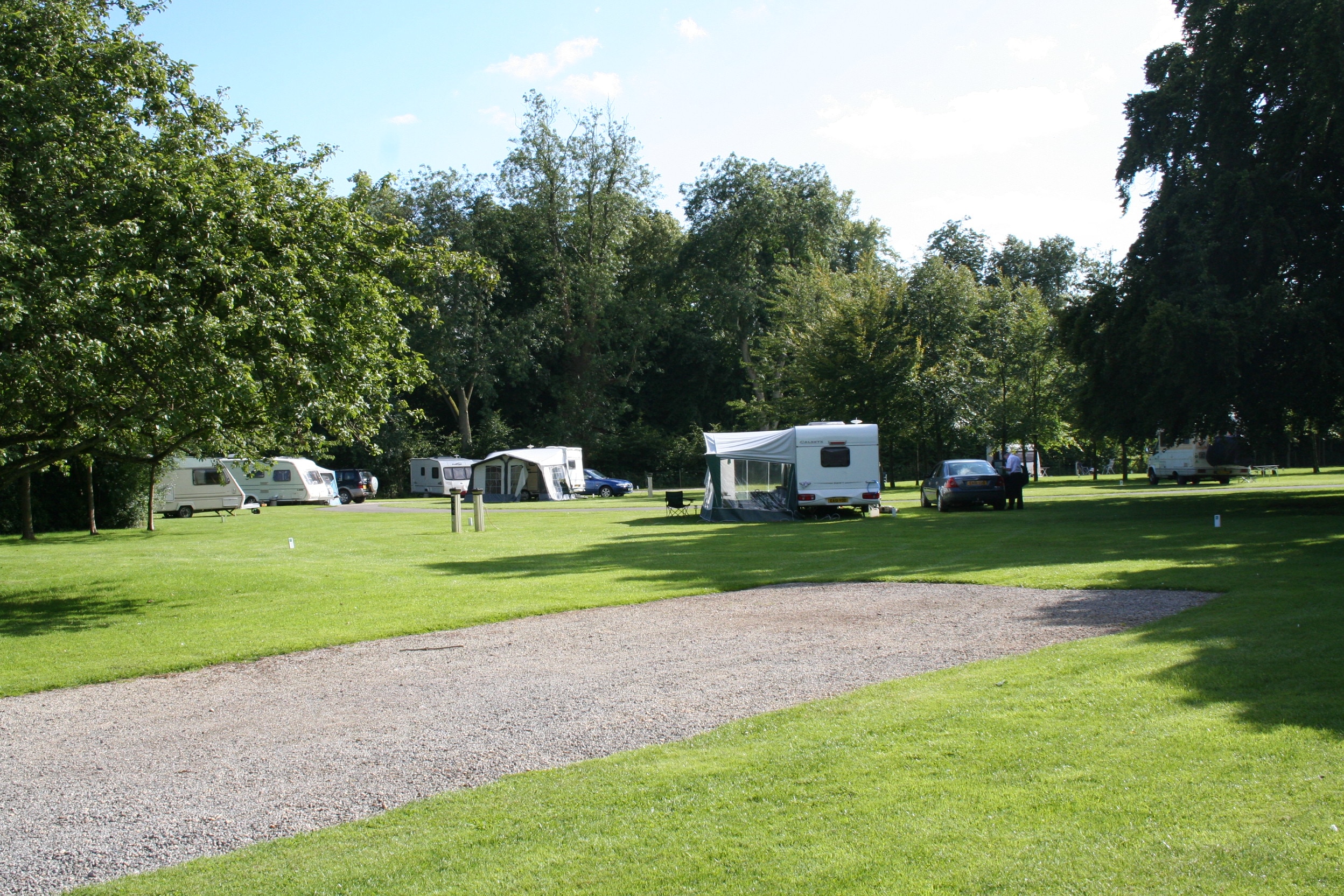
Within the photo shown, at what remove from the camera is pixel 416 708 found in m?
7.37

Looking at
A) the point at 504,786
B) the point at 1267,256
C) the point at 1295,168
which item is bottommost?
the point at 504,786

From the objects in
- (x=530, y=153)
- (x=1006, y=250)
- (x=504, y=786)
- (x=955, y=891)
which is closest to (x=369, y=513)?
(x=530, y=153)

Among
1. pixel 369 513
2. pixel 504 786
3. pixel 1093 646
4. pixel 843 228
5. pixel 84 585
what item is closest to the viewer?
pixel 504 786

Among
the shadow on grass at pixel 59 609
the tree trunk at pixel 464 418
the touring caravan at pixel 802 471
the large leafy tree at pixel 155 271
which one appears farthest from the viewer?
the tree trunk at pixel 464 418

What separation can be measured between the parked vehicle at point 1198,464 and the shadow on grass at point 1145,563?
46.0 feet

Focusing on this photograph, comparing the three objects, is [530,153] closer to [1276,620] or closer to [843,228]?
[843,228]

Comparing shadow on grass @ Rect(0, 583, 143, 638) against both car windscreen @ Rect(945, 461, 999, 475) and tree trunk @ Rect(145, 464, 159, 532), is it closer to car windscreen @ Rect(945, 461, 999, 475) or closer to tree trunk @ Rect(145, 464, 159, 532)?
tree trunk @ Rect(145, 464, 159, 532)

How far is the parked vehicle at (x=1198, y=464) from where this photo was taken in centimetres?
4056

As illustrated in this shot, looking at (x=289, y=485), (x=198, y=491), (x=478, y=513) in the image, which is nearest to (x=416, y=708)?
(x=478, y=513)

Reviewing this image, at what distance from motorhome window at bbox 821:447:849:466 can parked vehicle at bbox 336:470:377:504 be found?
27565mm

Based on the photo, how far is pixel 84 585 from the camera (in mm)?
15367

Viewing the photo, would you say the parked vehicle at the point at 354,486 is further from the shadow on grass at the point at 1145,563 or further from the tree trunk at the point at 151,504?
the shadow on grass at the point at 1145,563

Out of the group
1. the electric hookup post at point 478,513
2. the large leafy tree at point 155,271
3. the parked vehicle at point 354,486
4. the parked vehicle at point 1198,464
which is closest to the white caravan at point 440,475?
the parked vehicle at point 354,486

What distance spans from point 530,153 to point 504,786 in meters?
54.0
